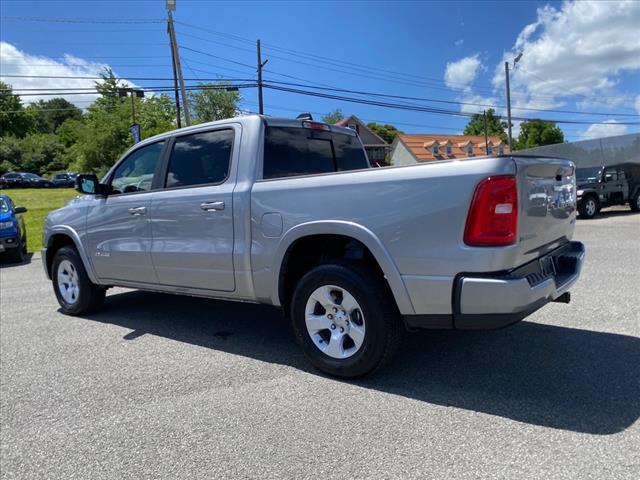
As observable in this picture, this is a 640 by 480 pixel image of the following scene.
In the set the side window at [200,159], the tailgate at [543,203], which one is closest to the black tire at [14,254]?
the side window at [200,159]

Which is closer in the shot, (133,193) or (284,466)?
(284,466)

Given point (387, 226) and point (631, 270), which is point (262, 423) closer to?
point (387, 226)

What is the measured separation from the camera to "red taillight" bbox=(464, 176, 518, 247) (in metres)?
2.73

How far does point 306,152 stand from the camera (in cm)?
426

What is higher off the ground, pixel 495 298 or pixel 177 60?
pixel 177 60

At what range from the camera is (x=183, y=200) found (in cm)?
418

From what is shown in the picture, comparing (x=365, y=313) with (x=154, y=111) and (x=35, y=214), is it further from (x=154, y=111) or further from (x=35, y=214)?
(x=154, y=111)

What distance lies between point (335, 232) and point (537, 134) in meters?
86.8

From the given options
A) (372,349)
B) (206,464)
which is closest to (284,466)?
(206,464)

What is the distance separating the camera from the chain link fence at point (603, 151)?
2094 cm

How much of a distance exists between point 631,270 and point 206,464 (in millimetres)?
6592

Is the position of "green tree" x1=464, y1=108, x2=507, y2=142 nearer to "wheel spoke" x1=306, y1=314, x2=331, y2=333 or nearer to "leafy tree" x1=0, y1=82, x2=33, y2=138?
"leafy tree" x1=0, y1=82, x2=33, y2=138

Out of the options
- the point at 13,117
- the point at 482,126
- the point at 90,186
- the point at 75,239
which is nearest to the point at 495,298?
the point at 90,186

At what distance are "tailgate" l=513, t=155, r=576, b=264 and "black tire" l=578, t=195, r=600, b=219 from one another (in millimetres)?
13673
